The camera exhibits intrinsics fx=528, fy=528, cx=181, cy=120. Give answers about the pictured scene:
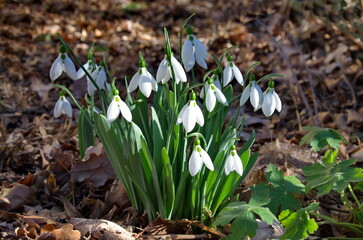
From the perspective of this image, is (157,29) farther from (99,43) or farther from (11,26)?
(11,26)

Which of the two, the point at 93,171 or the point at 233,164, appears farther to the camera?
the point at 93,171

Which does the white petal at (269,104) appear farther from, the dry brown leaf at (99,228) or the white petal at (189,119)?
the dry brown leaf at (99,228)

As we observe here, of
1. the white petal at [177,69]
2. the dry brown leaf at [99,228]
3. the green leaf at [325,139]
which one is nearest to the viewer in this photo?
the white petal at [177,69]

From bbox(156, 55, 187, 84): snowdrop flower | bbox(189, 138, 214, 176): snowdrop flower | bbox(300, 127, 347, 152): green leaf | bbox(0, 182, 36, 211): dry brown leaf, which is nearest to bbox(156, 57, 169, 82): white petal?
bbox(156, 55, 187, 84): snowdrop flower

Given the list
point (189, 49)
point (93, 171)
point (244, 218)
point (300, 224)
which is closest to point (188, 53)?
point (189, 49)

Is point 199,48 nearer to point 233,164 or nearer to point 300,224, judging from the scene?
point 233,164

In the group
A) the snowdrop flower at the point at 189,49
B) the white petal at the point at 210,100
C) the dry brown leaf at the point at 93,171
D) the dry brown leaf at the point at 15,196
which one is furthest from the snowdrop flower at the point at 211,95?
the dry brown leaf at the point at 15,196
